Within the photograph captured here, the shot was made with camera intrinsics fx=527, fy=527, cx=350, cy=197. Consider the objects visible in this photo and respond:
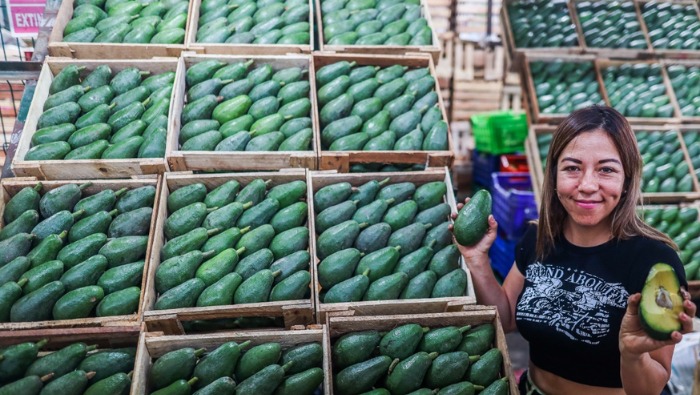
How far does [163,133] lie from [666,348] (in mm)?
2329

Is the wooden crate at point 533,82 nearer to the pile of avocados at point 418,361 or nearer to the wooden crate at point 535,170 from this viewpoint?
the wooden crate at point 535,170

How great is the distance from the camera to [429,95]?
315cm

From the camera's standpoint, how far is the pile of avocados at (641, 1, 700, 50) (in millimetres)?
4930

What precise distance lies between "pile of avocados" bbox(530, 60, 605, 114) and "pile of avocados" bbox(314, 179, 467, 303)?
2.34 m

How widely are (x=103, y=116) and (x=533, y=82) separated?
3524mm

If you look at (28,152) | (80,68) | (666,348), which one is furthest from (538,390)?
(80,68)

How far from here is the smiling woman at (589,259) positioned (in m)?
1.79

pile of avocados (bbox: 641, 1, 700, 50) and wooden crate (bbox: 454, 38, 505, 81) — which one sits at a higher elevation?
wooden crate (bbox: 454, 38, 505, 81)

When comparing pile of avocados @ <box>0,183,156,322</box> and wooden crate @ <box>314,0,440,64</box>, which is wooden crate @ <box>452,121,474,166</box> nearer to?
wooden crate @ <box>314,0,440,64</box>

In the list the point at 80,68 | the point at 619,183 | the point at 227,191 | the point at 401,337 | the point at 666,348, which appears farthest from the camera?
the point at 80,68

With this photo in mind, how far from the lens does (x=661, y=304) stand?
4.54ft

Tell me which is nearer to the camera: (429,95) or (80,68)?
(80,68)

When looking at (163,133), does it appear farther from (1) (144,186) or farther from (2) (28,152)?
(2) (28,152)

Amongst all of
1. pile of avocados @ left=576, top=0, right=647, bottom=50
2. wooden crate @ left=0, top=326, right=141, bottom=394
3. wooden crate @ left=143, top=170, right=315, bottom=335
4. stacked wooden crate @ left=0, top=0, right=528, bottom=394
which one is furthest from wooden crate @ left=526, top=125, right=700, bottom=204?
wooden crate @ left=0, top=326, right=141, bottom=394
